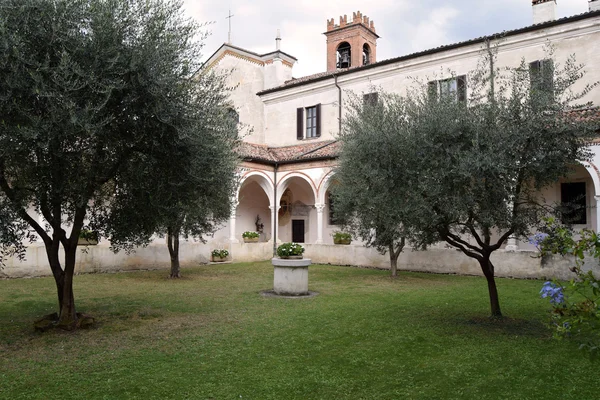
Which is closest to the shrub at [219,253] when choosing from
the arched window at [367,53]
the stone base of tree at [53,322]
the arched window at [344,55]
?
the stone base of tree at [53,322]

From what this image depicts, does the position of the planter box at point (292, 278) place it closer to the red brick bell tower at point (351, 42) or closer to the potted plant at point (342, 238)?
the potted plant at point (342, 238)

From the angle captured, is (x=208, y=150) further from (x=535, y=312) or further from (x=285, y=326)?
(x=535, y=312)

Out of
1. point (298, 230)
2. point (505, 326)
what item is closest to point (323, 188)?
point (298, 230)

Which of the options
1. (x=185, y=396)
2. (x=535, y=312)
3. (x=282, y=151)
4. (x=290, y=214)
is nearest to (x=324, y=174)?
(x=282, y=151)

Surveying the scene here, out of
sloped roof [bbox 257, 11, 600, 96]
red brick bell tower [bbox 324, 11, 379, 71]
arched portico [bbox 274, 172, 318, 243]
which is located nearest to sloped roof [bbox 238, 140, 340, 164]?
arched portico [bbox 274, 172, 318, 243]

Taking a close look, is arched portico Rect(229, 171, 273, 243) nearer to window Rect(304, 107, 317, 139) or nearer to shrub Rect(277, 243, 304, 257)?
window Rect(304, 107, 317, 139)

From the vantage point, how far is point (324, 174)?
2134cm

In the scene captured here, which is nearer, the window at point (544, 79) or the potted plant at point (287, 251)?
the window at point (544, 79)

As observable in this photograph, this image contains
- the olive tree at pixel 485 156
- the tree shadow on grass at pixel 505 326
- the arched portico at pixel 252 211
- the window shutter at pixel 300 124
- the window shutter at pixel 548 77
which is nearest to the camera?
the olive tree at pixel 485 156

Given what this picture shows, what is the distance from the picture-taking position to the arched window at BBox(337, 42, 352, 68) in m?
31.4

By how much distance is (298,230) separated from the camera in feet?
86.2

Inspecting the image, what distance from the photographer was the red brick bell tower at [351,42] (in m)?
30.9

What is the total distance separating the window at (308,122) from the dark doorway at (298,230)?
4677 mm

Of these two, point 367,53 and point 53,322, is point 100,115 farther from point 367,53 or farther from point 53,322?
point 367,53
